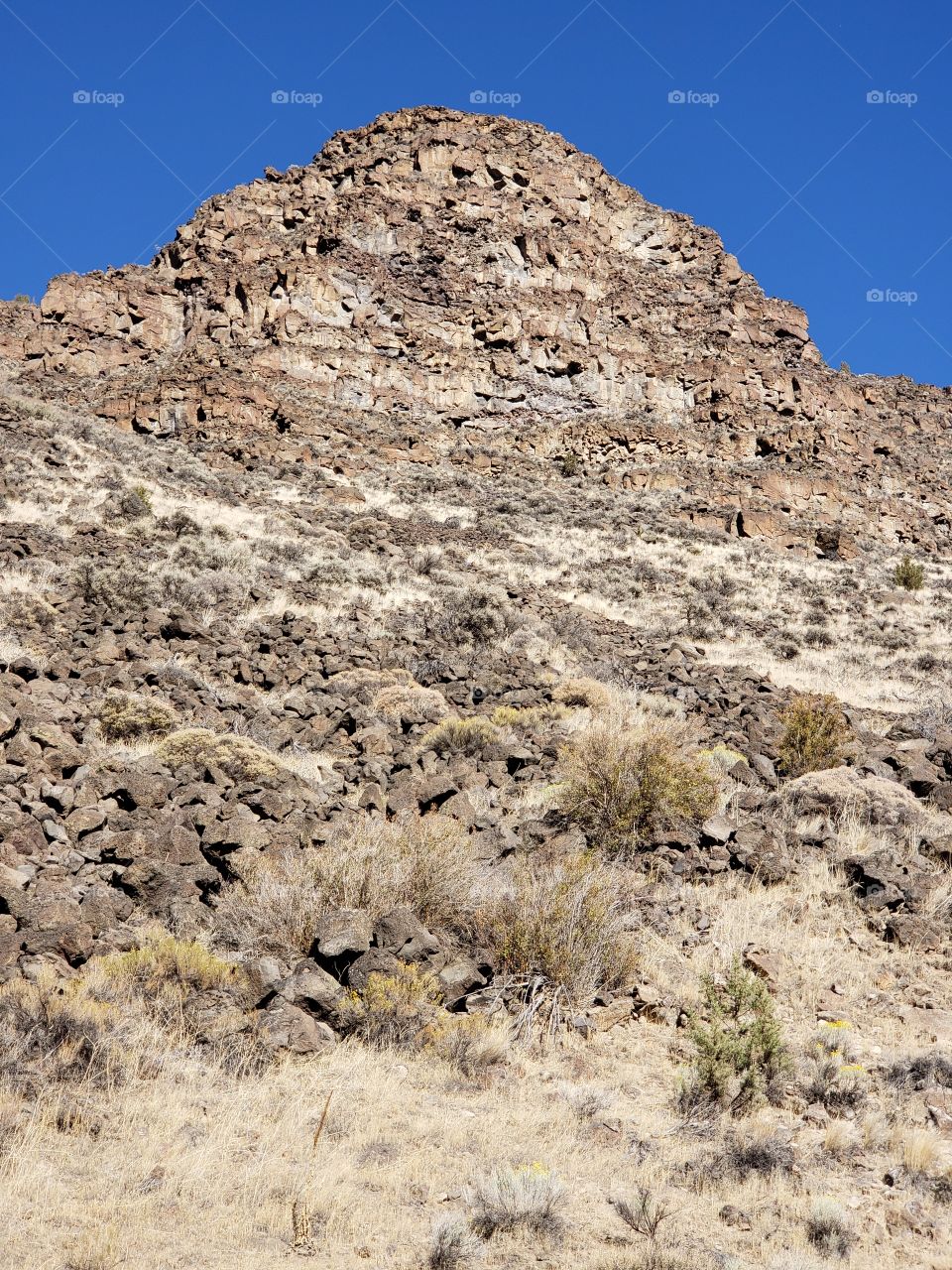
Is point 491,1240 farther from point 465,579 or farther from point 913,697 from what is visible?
point 465,579

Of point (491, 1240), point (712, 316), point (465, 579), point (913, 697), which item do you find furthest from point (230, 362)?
point (491, 1240)

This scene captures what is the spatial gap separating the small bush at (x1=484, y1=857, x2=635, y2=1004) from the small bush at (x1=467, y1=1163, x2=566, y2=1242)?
1.59 meters

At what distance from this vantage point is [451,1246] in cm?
290

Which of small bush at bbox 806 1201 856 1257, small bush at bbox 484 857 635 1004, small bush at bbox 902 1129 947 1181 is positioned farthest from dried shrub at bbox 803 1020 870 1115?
small bush at bbox 484 857 635 1004

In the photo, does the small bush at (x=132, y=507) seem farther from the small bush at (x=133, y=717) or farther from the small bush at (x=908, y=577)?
the small bush at (x=908, y=577)

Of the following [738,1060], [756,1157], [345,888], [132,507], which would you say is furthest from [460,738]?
[132,507]

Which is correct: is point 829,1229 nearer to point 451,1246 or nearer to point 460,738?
point 451,1246

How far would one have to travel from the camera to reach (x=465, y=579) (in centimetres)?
2180

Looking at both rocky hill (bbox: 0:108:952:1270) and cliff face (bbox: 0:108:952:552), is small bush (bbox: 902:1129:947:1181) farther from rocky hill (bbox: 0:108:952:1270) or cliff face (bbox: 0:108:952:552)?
cliff face (bbox: 0:108:952:552)

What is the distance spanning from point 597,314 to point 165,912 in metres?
62.6

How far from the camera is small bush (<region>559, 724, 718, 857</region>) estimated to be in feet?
22.8

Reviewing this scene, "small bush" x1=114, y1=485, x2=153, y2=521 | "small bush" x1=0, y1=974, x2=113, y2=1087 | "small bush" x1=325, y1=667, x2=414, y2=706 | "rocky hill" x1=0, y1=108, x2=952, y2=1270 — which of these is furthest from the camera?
"small bush" x1=114, y1=485, x2=153, y2=521

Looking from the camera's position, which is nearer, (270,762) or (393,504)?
(270,762)

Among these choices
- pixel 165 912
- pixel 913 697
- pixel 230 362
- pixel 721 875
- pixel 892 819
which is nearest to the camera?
pixel 165 912
